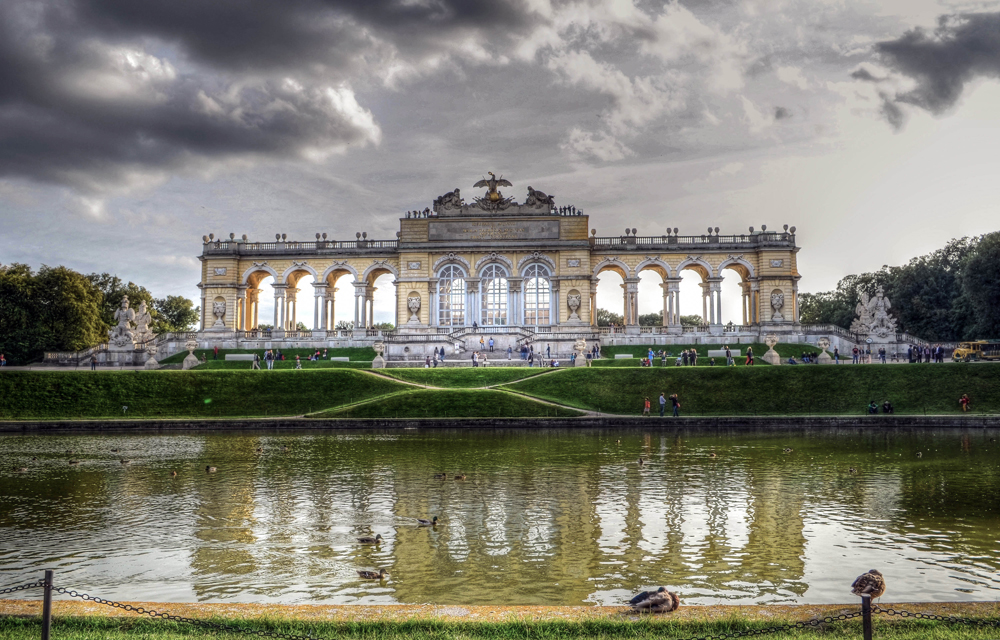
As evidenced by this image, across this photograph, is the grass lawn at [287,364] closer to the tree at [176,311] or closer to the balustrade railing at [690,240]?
the balustrade railing at [690,240]

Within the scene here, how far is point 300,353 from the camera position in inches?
2003

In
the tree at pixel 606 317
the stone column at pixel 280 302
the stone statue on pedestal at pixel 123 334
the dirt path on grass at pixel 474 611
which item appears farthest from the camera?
the tree at pixel 606 317

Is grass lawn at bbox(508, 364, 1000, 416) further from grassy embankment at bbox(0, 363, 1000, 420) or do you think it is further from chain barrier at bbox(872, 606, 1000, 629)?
chain barrier at bbox(872, 606, 1000, 629)

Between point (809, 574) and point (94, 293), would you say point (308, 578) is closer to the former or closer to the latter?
point (809, 574)

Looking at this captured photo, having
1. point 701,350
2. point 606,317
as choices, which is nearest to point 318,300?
point 701,350

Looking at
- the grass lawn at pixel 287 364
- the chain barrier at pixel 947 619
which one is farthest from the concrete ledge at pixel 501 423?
the chain barrier at pixel 947 619

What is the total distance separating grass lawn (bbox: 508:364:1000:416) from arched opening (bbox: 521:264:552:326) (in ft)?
75.2

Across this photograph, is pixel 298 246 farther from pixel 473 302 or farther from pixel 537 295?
pixel 537 295

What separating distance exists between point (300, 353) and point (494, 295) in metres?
16.6

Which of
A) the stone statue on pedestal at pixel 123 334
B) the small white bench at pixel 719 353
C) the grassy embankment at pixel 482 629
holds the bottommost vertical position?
the grassy embankment at pixel 482 629

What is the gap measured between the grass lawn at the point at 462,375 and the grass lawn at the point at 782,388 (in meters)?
1.88

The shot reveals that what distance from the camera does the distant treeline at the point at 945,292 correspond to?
4828 cm

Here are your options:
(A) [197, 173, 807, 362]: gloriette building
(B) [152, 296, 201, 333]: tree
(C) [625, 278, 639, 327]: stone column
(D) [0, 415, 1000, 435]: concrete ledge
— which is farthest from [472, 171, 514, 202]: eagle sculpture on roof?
(B) [152, 296, 201, 333]: tree

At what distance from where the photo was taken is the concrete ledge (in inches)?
1019
